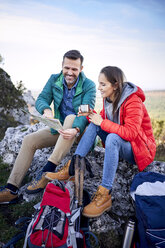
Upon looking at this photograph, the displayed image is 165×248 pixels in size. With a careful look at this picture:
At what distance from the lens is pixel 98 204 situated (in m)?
2.89

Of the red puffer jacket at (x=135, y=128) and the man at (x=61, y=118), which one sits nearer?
the red puffer jacket at (x=135, y=128)

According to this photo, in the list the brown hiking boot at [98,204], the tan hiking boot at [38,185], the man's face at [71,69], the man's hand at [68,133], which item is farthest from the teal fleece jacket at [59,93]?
the brown hiking boot at [98,204]

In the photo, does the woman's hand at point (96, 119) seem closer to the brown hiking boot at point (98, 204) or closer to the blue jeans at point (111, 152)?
the blue jeans at point (111, 152)

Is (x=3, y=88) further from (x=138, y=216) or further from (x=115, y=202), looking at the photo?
(x=138, y=216)

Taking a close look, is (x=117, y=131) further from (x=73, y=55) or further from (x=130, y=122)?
(x=73, y=55)

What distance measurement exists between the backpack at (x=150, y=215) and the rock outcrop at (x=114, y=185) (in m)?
0.62

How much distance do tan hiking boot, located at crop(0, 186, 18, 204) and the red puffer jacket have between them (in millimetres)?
2053

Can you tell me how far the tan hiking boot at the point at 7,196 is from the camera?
3402 mm

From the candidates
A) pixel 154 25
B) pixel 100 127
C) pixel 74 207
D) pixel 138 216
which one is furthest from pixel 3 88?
pixel 154 25

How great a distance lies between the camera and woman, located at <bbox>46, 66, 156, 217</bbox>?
114 inches

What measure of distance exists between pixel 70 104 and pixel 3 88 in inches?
237

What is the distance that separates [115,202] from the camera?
11.4 feet

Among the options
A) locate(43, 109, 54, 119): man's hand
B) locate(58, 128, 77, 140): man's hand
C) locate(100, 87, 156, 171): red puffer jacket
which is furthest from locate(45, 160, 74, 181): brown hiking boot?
locate(43, 109, 54, 119): man's hand

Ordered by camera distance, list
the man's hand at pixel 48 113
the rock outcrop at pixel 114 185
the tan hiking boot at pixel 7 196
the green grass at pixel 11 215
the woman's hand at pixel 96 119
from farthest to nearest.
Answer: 1. the man's hand at pixel 48 113
2. the tan hiking boot at pixel 7 196
3. the woman's hand at pixel 96 119
4. the rock outcrop at pixel 114 185
5. the green grass at pixel 11 215
